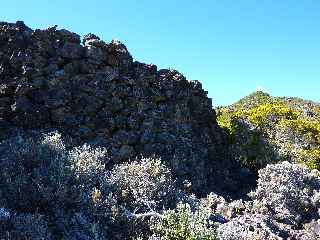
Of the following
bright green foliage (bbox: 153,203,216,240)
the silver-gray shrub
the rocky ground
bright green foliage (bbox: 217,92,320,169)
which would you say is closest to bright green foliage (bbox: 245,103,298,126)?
bright green foliage (bbox: 217,92,320,169)

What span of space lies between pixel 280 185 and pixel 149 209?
11.8ft

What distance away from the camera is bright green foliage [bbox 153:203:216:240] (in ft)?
28.8

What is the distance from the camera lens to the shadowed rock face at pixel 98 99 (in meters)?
13.2

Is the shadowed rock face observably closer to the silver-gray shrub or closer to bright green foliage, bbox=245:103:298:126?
the silver-gray shrub

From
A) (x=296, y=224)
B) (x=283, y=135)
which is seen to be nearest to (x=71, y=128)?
(x=296, y=224)

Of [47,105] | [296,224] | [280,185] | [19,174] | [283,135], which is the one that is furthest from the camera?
[283,135]

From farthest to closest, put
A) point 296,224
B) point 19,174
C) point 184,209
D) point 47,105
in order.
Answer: point 47,105, point 296,224, point 19,174, point 184,209

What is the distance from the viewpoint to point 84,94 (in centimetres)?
1382

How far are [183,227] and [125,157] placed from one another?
4281mm

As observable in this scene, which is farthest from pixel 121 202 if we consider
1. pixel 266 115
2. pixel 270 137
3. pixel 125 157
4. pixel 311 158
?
pixel 266 115

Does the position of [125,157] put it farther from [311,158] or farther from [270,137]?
[311,158]

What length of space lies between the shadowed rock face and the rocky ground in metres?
0.03

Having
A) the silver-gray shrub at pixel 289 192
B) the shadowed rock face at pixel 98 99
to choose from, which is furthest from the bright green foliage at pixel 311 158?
the silver-gray shrub at pixel 289 192

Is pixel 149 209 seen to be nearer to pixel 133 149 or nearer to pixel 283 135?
pixel 133 149
